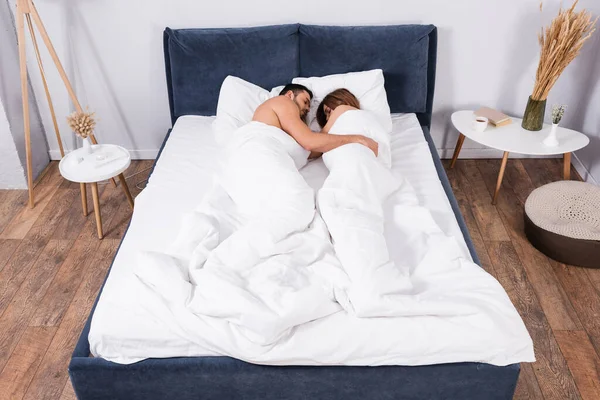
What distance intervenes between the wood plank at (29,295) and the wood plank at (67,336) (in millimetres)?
157

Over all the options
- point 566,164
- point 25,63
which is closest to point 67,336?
point 25,63

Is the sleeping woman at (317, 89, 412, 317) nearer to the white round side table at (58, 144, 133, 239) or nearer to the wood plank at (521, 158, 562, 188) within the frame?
the white round side table at (58, 144, 133, 239)

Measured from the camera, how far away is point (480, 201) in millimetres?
2982

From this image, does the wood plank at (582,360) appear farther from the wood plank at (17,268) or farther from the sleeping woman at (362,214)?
the wood plank at (17,268)

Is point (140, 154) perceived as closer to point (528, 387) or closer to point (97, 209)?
point (97, 209)

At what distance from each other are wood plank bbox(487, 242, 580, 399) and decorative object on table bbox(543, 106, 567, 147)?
21.6 inches

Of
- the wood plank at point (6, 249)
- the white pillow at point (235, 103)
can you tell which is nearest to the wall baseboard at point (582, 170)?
the white pillow at point (235, 103)

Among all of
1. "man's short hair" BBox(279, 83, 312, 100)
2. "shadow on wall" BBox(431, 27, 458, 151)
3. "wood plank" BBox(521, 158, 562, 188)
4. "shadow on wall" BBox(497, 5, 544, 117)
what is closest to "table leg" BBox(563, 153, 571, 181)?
"wood plank" BBox(521, 158, 562, 188)

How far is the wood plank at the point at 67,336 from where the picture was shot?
6.59ft

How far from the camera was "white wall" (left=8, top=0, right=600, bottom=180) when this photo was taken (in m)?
2.88

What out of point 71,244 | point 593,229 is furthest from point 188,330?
point 593,229

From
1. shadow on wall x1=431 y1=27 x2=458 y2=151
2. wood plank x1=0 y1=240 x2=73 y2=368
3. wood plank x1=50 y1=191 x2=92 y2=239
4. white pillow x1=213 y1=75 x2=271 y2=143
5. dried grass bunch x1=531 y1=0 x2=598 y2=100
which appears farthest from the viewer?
shadow on wall x1=431 y1=27 x2=458 y2=151

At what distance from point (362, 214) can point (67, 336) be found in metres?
1.31

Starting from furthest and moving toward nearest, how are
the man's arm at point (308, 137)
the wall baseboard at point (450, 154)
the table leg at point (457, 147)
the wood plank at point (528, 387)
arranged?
the wall baseboard at point (450, 154) → the table leg at point (457, 147) → the man's arm at point (308, 137) → the wood plank at point (528, 387)
